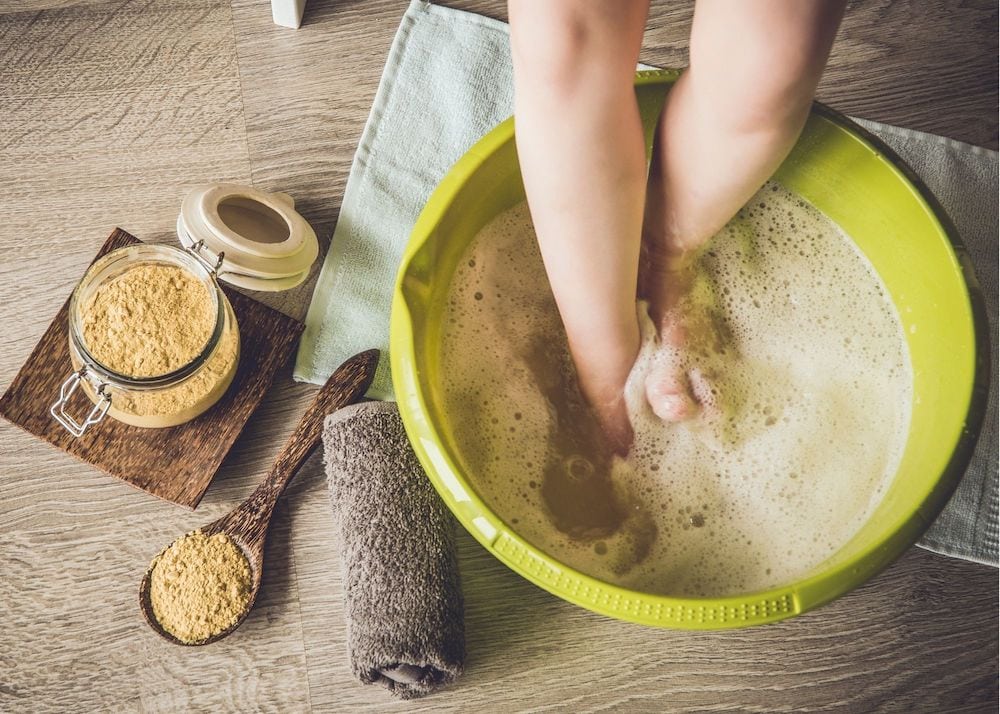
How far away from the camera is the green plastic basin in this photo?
0.47 metres

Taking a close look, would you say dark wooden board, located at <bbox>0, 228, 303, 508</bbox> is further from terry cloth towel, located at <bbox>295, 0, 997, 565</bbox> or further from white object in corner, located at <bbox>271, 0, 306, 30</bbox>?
white object in corner, located at <bbox>271, 0, 306, 30</bbox>

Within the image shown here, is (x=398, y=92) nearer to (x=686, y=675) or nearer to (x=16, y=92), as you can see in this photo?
(x=16, y=92)

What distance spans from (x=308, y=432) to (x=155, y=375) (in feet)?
0.41

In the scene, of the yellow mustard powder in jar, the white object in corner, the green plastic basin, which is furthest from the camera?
the white object in corner

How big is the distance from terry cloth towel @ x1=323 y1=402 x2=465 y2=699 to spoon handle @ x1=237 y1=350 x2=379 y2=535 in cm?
3

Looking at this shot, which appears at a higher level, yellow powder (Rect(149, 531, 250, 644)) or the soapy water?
the soapy water

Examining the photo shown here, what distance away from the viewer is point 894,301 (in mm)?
620

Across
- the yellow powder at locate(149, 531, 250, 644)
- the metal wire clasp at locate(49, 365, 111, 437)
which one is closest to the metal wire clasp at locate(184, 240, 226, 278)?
the metal wire clasp at locate(49, 365, 111, 437)

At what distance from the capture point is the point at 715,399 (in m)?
0.64

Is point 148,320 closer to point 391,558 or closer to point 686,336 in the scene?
point 391,558

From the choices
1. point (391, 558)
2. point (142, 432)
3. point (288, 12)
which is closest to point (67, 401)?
point (142, 432)

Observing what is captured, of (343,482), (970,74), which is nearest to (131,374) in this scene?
(343,482)

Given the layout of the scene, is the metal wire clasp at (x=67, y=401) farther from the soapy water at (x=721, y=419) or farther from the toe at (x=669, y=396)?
the toe at (x=669, y=396)

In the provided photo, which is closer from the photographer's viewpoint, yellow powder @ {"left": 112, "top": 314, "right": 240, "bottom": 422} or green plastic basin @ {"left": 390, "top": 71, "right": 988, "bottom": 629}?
green plastic basin @ {"left": 390, "top": 71, "right": 988, "bottom": 629}
